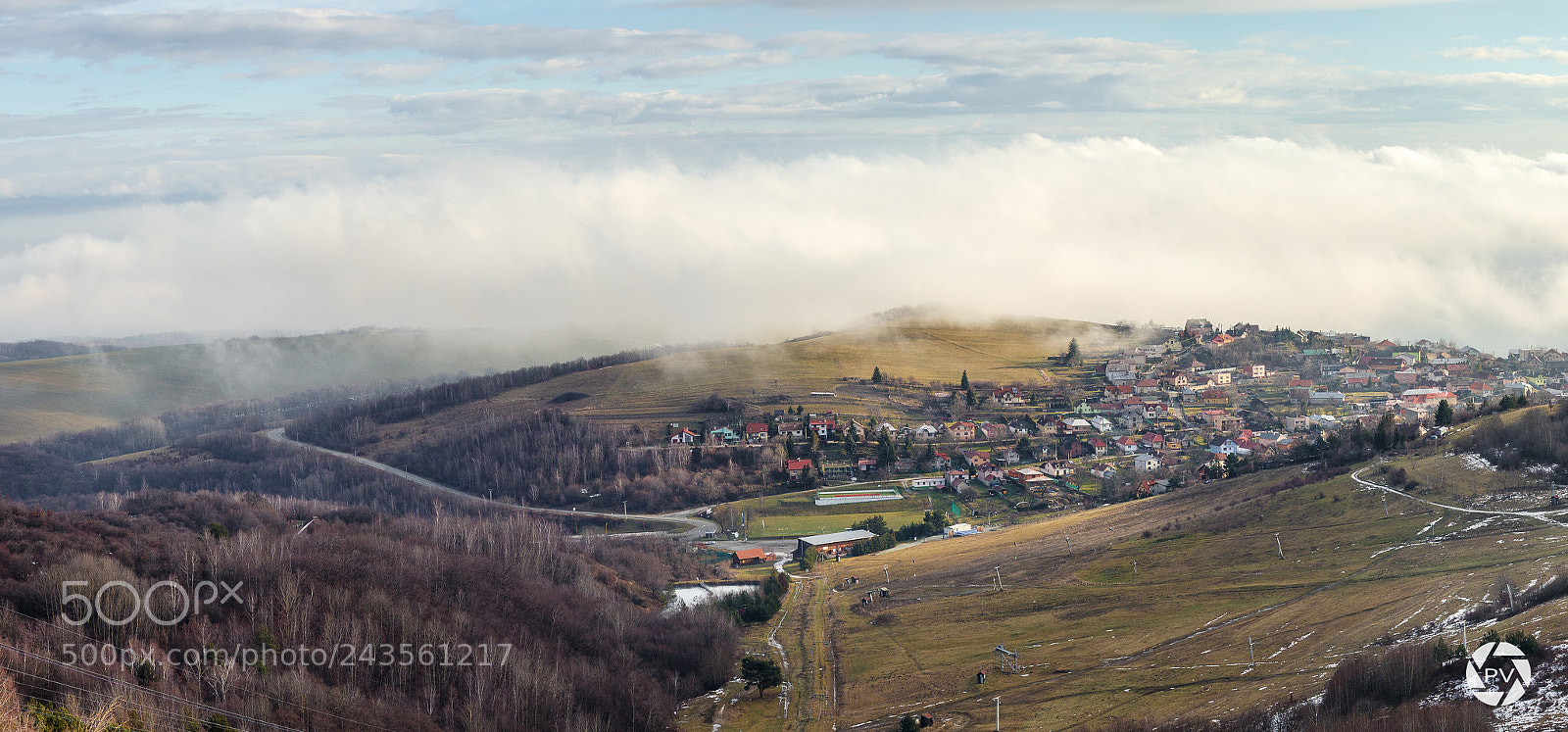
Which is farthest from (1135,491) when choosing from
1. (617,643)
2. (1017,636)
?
(617,643)

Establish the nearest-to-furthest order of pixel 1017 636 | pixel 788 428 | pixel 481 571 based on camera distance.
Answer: pixel 1017 636 < pixel 481 571 < pixel 788 428

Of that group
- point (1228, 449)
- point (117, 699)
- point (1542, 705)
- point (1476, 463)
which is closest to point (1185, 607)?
point (1476, 463)

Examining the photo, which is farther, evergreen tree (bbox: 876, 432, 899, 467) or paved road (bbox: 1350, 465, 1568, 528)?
evergreen tree (bbox: 876, 432, 899, 467)

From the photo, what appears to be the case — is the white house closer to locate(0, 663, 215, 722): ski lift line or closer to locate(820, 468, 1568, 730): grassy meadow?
locate(820, 468, 1568, 730): grassy meadow

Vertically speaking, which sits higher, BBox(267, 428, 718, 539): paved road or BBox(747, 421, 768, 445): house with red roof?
BBox(747, 421, 768, 445): house with red roof

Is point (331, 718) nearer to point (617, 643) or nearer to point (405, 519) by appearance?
point (617, 643)

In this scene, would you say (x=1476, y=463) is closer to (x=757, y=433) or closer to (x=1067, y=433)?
(x=1067, y=433)

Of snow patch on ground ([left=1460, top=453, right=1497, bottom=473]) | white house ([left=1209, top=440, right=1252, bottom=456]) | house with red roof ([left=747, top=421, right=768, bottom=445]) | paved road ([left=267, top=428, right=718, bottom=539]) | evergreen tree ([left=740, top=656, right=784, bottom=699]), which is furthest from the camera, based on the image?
house with red roof ([left=747, top=421, right=768, bottom=445])

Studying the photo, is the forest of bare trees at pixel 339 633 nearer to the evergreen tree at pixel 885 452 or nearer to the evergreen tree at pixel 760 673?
the evergreen tree at pixel 760 673

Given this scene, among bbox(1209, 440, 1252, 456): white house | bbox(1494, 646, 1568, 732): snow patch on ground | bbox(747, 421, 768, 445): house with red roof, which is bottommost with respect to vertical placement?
bbox(1209, 440, 1252, 456): white house

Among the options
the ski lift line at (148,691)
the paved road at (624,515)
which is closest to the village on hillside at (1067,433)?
the paved road at (624,515)

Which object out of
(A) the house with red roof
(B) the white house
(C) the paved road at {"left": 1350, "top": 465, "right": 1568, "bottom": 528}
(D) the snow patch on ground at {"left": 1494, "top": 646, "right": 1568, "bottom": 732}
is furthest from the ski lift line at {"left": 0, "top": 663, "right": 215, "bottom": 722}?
(B) the white house
